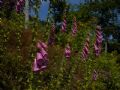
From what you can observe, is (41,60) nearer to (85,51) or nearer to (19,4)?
(85,51)

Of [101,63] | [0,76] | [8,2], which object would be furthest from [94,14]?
[0,76]

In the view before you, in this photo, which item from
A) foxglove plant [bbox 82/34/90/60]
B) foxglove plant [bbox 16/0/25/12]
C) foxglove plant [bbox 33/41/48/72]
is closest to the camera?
foxglove plant [bbox 33/41/48/72]

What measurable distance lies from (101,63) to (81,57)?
683cm

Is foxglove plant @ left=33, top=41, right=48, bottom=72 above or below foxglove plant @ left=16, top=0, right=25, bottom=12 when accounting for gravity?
below

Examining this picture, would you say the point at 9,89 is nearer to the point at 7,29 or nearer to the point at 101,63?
the point at 7,29

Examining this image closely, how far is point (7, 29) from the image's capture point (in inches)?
471

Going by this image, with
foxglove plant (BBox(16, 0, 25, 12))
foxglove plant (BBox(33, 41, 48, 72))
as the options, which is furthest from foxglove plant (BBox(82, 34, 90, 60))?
foxglove plant (BBox(33, 41, 48, 72))

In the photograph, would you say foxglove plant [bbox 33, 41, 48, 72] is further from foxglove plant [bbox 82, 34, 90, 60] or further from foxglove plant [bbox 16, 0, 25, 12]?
foxglove plant [bbox 16, 0, 25, 12]

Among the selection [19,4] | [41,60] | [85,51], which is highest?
[19,4]

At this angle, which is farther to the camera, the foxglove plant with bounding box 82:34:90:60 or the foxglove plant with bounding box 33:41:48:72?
the foxglove plant with bounding box 82:34:90:60

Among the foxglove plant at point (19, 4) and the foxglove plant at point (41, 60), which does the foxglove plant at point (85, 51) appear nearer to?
the foxglove plant at point (19, 4)

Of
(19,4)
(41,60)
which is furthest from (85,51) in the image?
(41,60)

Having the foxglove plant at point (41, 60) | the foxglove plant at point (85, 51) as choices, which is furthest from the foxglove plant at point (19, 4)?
the foxglove plant at point (41, 60)

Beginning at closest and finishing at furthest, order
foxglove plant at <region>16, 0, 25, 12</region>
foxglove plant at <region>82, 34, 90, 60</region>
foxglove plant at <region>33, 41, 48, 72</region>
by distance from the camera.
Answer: foxglove plant at <region>33, 41, 48, 72</region>
foxglove plant at <region>82, 34, 90, 60</region>
foxglove plant at <region>16, 0, 25, 12</region>
